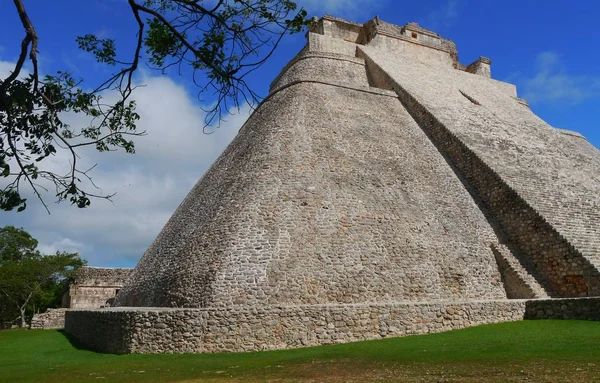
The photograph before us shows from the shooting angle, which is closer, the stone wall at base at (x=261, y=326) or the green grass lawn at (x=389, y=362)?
the green grass lawn at (x=389, y=362)

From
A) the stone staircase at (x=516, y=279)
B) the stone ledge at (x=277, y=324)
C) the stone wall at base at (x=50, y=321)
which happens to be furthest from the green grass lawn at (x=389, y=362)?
the stone wall at base at (x=50, y=321)

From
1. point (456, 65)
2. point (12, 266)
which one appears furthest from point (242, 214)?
point (12, 266)

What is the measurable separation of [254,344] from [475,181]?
8139mm

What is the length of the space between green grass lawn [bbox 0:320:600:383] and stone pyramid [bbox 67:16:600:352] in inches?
23.7

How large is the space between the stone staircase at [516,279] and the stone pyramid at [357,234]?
3 cm

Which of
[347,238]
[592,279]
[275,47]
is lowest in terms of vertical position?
[592,279]

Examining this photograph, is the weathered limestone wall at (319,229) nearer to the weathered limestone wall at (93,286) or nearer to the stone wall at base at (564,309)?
the stone wall at base at (564,309)

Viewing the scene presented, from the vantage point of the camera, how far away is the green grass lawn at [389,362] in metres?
5.45

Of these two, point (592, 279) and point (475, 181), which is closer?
point (592, 279)

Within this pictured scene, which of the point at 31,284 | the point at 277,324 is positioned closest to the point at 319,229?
the point at 277,324

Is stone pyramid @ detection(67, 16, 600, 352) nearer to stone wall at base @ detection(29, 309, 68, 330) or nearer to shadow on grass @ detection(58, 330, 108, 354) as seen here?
shadow on grass @ detection(58, 330, 108, 354)

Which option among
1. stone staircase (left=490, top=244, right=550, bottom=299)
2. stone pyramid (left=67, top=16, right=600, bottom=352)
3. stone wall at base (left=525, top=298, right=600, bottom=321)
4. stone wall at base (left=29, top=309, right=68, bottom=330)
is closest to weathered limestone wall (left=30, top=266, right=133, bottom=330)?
stone wall at base (left=29, top=309, right=68, bottom=330)

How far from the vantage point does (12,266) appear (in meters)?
25.5

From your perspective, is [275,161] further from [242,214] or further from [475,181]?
[475,181]
